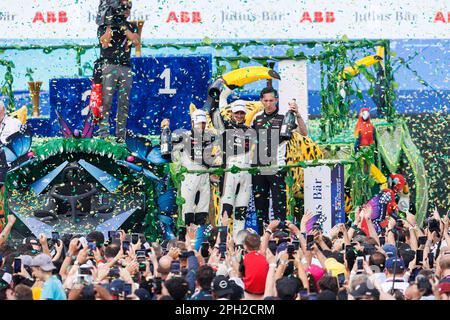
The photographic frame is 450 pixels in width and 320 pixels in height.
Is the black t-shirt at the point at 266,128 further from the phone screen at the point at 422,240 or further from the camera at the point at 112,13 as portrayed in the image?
the phone screen at the point at 422,240

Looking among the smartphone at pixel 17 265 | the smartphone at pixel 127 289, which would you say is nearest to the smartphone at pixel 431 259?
the smartphone at pixel 127 289

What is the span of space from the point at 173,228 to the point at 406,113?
400 centimetres

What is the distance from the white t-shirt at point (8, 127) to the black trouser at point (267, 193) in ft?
9.27

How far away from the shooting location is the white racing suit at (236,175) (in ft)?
59.1

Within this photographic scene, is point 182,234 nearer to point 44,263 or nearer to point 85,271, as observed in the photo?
point 85,271

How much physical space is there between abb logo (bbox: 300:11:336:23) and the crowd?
479 centimetres

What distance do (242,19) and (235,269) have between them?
711 centimetres

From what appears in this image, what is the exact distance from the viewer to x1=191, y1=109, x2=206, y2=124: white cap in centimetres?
1784

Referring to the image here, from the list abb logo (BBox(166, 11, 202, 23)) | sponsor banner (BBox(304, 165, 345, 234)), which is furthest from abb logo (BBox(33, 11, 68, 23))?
sponsor banner (BBox(304, 165, 345, 234))

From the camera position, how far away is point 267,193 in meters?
18.2

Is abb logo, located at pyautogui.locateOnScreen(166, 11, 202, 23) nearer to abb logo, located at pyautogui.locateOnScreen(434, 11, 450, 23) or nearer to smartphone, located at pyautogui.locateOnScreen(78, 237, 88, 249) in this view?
abb logo, located at pyautogui.locateOnScreen(434, 11, 450, 23)

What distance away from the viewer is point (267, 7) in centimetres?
1978
